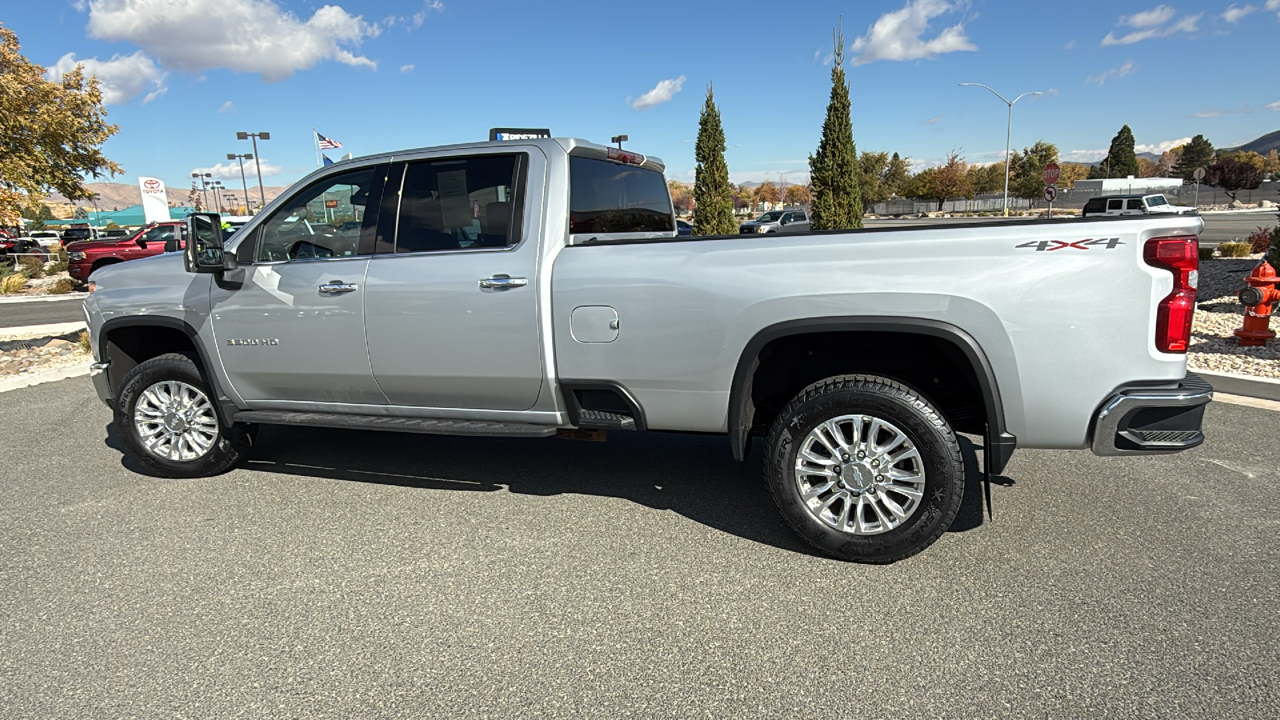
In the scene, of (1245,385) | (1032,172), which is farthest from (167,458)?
(1032,172)

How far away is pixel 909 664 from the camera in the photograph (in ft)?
8.57

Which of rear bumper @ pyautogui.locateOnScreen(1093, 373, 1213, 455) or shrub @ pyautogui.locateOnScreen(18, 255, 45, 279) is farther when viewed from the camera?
shrub @ pyautogui.locateOnScreen(18, 255, 45, 279)

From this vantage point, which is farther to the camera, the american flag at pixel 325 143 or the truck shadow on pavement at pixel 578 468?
the american flag at pixel 325 143

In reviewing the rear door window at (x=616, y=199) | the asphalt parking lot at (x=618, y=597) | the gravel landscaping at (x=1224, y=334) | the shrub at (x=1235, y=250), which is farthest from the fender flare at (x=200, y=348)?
the shrub at (x=1235, y=250)

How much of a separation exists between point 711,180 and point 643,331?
2037 centimetres

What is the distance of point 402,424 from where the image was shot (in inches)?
161

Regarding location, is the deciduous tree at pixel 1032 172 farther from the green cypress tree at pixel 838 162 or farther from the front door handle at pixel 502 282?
the front door handle at pixel 502 282

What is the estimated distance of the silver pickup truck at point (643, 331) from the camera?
2986 millimetres

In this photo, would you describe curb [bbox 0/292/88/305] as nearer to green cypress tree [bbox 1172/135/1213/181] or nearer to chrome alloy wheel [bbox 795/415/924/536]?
chrome alloy wheel [bbox 795/415/924/536]

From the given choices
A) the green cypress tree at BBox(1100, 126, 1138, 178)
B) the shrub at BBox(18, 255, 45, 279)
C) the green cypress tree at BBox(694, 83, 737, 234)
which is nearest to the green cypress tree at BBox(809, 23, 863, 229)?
the green cypress tree at BBox(694, 83, 737, 234)

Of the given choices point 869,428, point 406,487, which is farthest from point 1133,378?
point 406,487

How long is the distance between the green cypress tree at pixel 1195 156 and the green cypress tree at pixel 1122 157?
Answer: 1149cm

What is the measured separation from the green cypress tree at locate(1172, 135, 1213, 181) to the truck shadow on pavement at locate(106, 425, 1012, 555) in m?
107

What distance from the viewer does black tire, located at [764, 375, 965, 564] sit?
320cm
